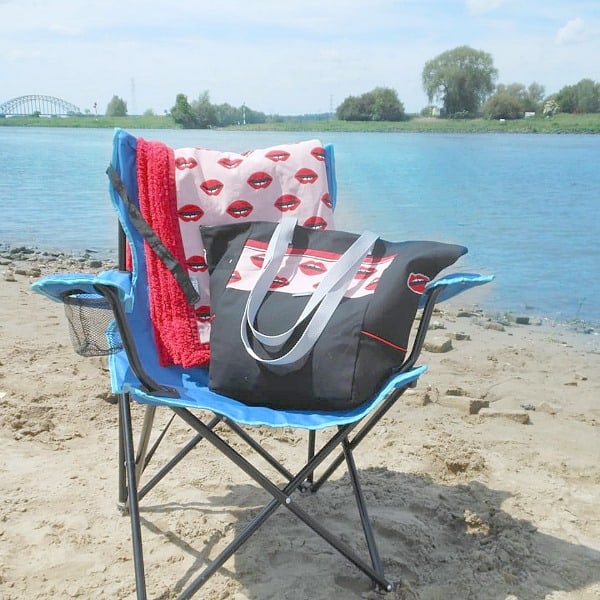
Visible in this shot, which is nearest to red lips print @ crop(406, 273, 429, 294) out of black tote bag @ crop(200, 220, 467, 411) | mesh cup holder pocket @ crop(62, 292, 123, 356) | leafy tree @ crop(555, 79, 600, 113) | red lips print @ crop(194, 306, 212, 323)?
black tote bag @ crop(200, 220, 467, 411)

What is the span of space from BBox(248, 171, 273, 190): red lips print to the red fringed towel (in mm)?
260

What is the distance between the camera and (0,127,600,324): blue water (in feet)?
25.7

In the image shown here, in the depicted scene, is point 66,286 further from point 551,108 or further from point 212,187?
point 551,108

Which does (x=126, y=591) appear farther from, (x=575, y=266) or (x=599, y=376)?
(x=575, y=266)

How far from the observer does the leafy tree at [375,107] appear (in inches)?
2542

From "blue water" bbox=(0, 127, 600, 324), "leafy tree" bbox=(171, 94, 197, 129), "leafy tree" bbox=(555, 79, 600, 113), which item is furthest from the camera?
"leafy tree" bbox=(555, 79, 600, 113)

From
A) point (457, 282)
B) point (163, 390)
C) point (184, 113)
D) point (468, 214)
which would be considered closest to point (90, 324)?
point (163, 390)

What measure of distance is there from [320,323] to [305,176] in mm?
712

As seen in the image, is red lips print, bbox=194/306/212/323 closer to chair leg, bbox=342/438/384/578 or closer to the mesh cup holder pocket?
the mesh cup holder pocket

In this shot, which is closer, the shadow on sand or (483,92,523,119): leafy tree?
the shadow on sand

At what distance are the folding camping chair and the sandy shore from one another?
0.42 ft

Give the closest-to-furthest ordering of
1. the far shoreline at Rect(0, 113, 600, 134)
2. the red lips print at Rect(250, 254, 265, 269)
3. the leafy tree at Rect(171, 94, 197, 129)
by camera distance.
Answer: the red lips print at Rect(250, 254, 265, 269) < the leafy tree at Rect(171, 94, 197, 129) < the far shoreline at Rect(0, 113, 600, 134)

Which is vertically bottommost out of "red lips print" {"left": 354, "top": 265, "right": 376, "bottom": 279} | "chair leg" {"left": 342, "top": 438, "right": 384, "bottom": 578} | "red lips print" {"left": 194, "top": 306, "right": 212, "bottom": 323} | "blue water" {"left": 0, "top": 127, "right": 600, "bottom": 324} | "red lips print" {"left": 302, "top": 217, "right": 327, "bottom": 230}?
"blue water" {"left": 0, "top": 127, "right": 600, "bottom": 324}

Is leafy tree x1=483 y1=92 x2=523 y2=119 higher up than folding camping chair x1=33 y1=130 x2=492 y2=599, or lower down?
lower down
